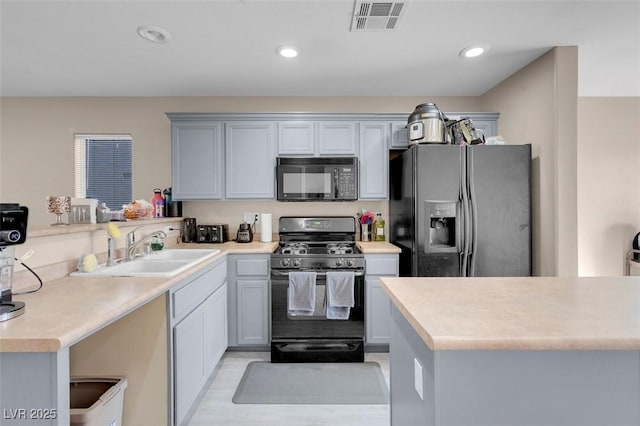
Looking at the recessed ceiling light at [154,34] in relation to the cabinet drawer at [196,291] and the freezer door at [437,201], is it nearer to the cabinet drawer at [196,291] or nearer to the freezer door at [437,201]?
the cabinet drawer at [196,291]

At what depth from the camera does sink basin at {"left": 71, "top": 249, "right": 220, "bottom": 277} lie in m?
1.83

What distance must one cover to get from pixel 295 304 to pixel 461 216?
1585mm

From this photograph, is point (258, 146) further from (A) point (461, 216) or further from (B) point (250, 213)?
(A) point (461, 216)

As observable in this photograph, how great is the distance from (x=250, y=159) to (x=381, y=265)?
167 centimetres

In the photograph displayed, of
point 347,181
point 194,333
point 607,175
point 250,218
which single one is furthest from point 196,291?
point 607,175

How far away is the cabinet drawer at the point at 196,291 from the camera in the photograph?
1815 mm

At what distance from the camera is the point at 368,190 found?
10.7ft

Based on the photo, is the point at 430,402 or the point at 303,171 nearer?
the point at 430,402

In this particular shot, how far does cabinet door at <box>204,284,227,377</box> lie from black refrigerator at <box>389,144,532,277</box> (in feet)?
5.40

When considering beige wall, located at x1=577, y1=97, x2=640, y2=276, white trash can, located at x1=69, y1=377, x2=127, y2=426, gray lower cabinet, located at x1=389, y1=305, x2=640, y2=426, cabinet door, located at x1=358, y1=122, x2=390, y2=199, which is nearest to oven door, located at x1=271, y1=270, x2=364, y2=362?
cabinet door, located at x1=358, y1=122, x2=390, y2=199

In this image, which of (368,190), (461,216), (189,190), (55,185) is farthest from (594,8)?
(55,185)

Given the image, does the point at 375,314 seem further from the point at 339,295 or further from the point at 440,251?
the point at 440,251

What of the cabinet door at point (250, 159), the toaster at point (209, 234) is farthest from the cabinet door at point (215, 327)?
the cabinet door at point (250, 159)

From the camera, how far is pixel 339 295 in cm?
274
